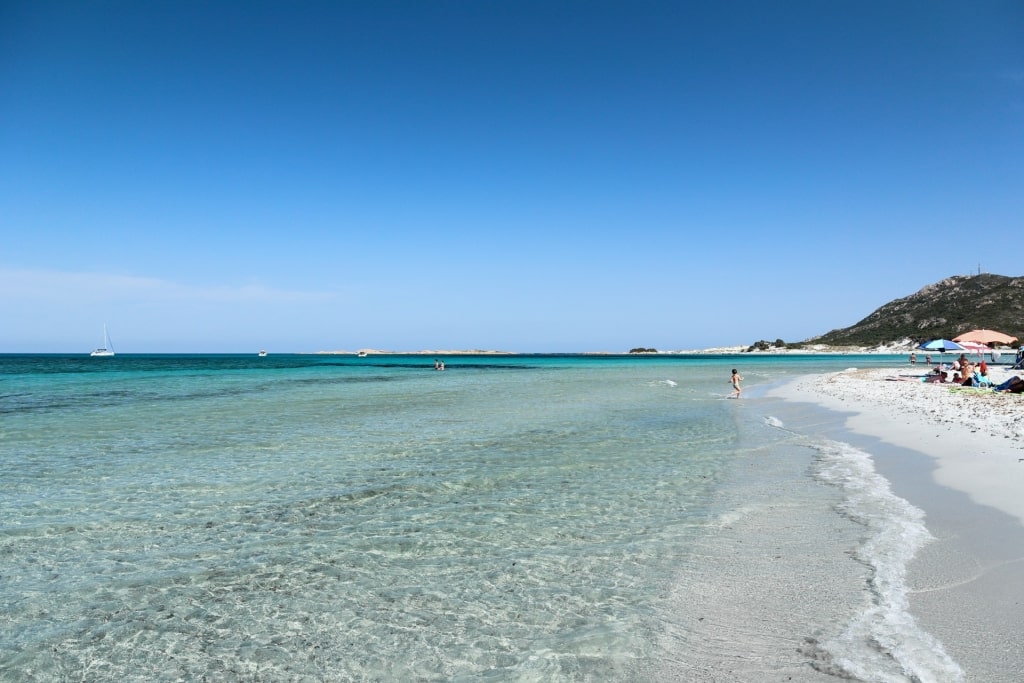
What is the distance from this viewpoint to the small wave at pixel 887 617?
4496 millimetres

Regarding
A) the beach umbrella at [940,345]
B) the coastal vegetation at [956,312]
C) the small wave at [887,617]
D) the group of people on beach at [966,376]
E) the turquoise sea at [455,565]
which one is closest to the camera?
the small wave at [887,617]

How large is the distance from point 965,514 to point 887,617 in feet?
14.7

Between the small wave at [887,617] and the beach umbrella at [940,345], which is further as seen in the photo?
the beach umbrella at [940,345]

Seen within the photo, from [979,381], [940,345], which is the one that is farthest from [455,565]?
[940,345]

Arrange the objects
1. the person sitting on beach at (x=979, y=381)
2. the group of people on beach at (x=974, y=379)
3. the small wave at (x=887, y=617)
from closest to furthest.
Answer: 1. the small wave at (x=887, y=617)
2. the group of people on beach at (x=974, y=379)
3. the person sitting on beach at (x=979, y=381)

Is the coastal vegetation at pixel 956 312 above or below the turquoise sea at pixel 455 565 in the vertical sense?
above

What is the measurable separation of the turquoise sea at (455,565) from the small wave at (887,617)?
0.03 metres

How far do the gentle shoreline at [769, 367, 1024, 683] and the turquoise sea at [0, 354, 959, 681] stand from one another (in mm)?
277

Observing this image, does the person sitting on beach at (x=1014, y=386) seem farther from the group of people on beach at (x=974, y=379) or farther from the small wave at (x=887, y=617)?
the small wave at (x=887, y=617)

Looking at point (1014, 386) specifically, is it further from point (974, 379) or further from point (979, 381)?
point (974, 379)

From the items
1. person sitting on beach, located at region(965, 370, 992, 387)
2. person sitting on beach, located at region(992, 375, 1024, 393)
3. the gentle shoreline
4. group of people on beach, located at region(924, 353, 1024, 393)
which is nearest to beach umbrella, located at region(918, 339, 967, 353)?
group of people on beach, located at region(924, 353, 1024, 393)

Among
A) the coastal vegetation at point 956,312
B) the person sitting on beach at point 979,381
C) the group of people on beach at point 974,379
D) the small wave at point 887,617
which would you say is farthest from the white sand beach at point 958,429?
the coastal vegetation at point 956,312

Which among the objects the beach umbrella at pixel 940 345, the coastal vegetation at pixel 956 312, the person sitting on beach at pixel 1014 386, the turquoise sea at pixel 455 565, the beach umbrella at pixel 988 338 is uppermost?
the coastal vegetation at pixel 956 312

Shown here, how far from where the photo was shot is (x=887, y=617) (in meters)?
5.35
